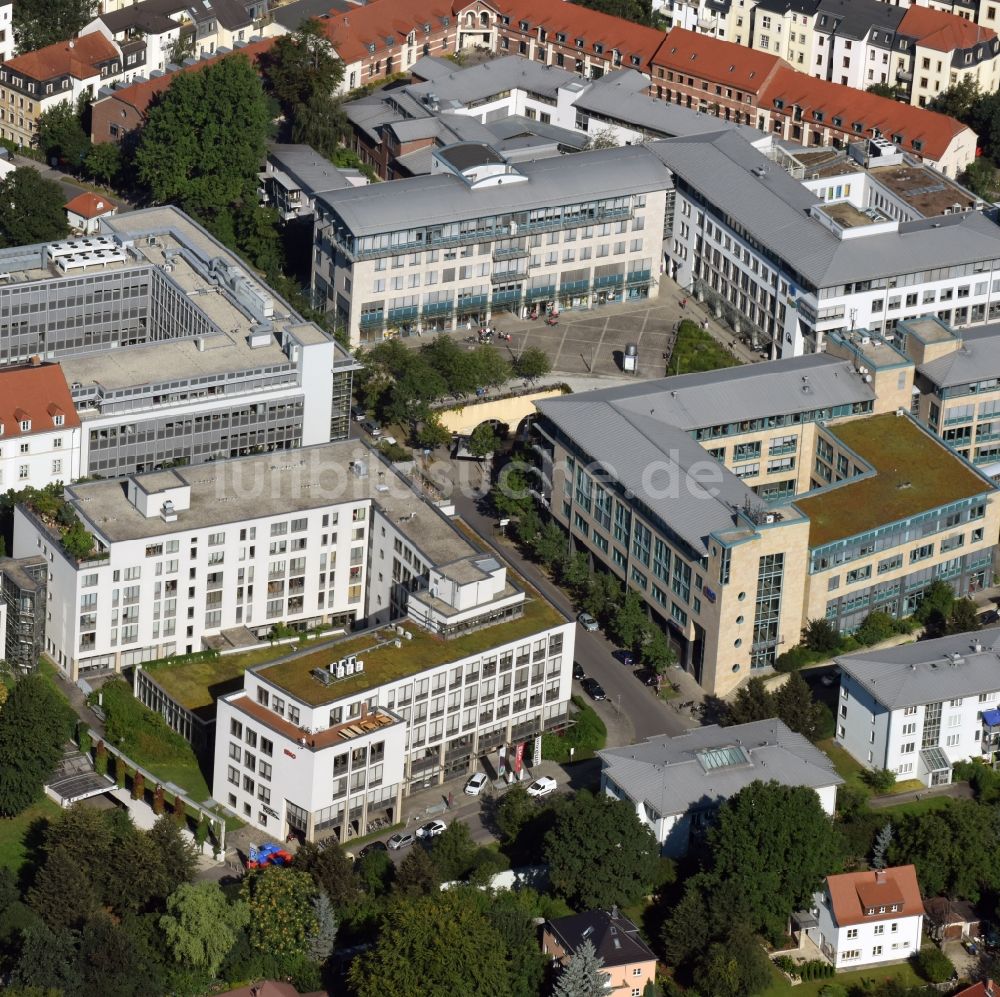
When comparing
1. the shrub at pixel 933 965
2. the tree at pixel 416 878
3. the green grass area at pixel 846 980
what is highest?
the tree at pixel 416 878

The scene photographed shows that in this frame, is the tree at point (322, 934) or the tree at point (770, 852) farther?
the tree at point (770, 852)

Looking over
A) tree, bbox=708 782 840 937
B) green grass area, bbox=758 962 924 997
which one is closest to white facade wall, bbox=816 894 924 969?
green grass area, bbox=758 962 924 997

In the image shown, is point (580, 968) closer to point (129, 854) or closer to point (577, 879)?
point (577, 879)

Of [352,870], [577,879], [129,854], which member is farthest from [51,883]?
[577,879]

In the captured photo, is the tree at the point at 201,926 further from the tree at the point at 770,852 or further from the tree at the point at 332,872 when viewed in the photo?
Answer: the tree at the point at 770,852

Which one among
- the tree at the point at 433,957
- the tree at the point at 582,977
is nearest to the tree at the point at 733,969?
the tree at the point at 582,977

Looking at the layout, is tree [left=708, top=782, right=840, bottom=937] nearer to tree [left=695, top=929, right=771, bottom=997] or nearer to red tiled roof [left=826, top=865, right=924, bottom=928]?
red tiled roof [left=826, top=865, right=924, bottom=928]

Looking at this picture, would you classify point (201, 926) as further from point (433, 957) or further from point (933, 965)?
point (933, 965)
